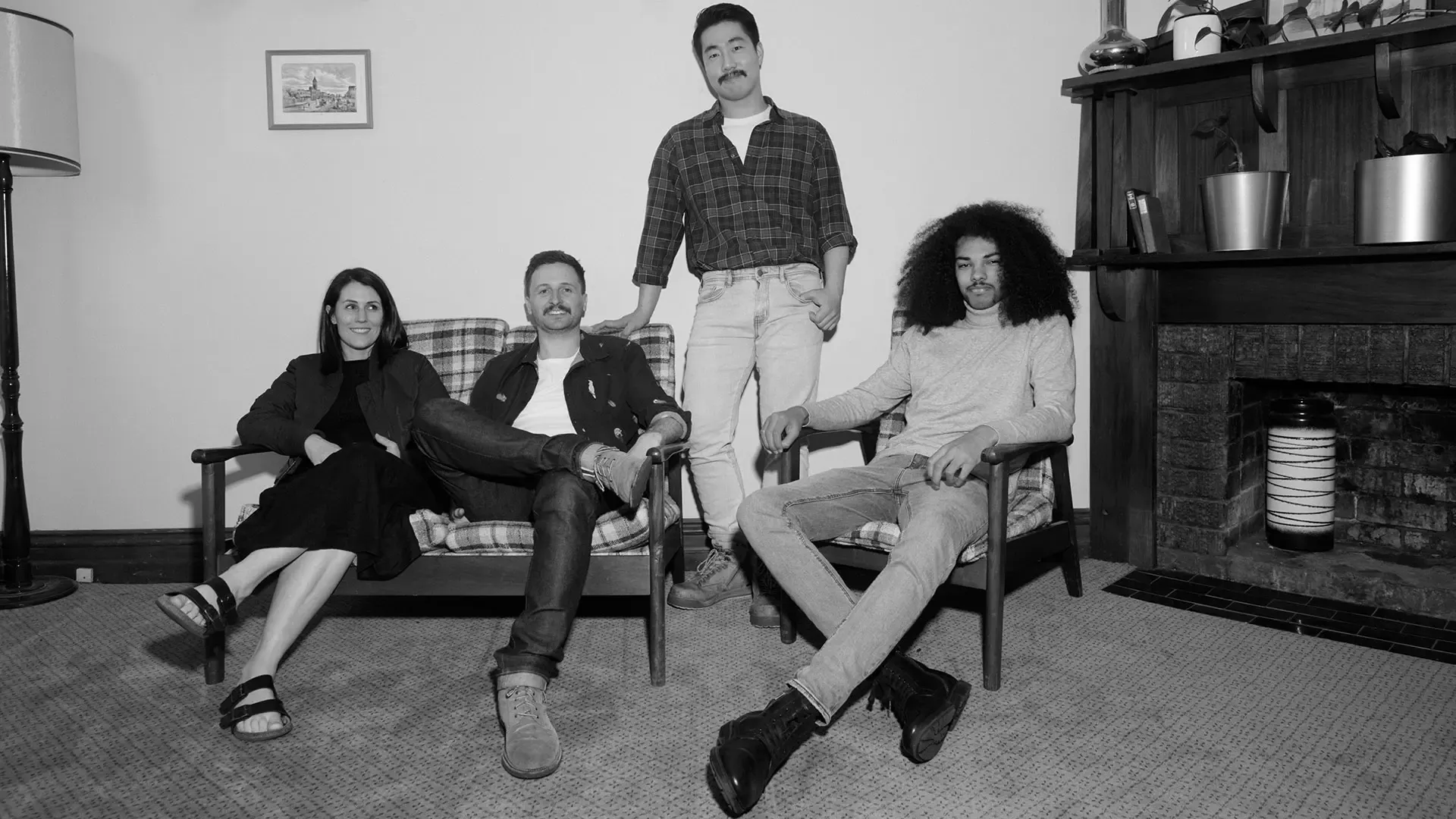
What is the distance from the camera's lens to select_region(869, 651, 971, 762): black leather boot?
188 centimetres

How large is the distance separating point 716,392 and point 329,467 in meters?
1.13

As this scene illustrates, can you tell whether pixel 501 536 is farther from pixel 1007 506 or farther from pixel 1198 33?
pixel 1198 33

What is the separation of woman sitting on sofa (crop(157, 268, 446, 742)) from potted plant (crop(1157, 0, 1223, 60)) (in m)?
2.35

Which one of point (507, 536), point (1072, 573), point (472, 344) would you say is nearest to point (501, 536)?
point (507, 536)

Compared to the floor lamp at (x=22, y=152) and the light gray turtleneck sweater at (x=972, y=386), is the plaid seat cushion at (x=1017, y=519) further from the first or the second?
the floor lamp at (x=22, y=152)

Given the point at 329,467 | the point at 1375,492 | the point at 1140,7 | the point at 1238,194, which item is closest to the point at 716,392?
the point at 329,467

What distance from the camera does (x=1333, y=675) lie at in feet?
7.56

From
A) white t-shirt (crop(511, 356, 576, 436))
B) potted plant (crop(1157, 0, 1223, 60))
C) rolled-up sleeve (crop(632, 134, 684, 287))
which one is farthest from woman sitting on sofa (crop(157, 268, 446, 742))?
potted plant (crop(1157, 0, 1223, 60))

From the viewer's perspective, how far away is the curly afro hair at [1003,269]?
8.35ft

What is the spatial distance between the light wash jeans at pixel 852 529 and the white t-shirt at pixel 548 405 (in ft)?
1.91

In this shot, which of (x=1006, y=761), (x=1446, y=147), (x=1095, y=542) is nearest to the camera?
(x=1006, y=761)

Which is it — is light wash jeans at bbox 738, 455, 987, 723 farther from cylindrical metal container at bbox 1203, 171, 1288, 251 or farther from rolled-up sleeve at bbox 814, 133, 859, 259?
cylindrical metal container at bbox 1203, 171, 1288, 251

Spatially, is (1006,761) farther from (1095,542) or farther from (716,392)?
(1095,542)

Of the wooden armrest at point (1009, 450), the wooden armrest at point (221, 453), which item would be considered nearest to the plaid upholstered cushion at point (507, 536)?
the wooden armrest at point (221, 453)
